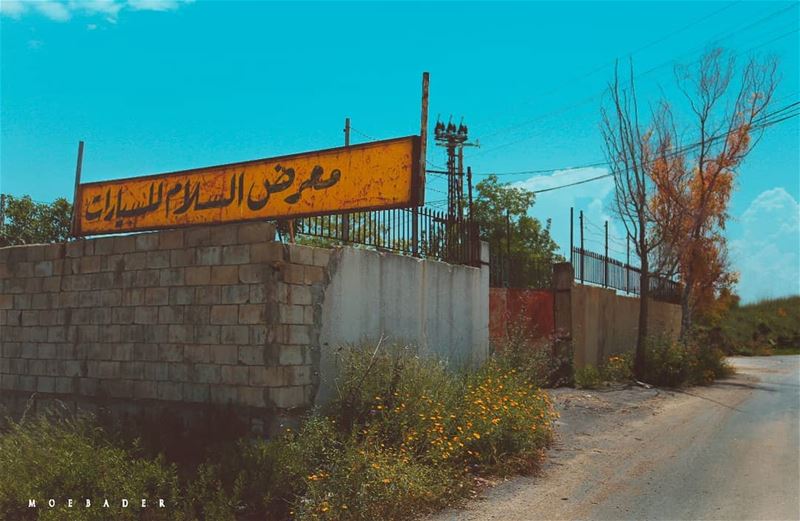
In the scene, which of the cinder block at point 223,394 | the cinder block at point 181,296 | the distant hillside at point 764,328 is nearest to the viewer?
the cinder block at point 223,394

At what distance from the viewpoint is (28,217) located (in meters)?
19.7

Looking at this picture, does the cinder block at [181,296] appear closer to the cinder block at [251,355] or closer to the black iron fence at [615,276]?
the cinder block at [251,355]

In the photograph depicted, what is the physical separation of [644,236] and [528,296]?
4.55m

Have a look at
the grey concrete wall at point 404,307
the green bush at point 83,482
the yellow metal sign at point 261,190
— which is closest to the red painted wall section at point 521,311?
the grey concrete wall at point 404,307

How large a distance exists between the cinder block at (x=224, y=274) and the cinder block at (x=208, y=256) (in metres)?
0.08

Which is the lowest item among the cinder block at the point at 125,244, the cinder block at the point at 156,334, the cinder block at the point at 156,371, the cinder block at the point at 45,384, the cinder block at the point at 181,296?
the cinder block at the point at 45,384

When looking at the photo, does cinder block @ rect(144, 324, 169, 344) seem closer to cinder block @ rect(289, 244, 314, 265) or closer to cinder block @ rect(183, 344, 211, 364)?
cinder block @ rect(183, 344, 211, 364)

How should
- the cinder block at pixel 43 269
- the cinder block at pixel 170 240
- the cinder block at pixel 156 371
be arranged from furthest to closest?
the cinder block at pixel 43 269, the cinder block at pixel 170 240, the cinder block at pixel 156 371

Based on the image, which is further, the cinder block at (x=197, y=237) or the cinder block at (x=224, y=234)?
the cinder block at (x=197, y=237)

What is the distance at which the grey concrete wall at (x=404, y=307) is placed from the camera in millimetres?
7859

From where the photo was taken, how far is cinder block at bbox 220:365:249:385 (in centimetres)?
734

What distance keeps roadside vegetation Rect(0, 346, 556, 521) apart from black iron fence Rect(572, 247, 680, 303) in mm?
7535

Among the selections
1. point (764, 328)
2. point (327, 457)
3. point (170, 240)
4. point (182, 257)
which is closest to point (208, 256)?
point (182, 257)

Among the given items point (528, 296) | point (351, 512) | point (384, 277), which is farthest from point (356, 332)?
point (528, 296)
